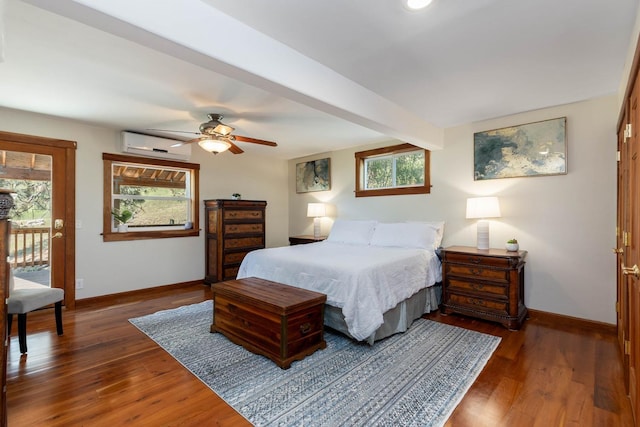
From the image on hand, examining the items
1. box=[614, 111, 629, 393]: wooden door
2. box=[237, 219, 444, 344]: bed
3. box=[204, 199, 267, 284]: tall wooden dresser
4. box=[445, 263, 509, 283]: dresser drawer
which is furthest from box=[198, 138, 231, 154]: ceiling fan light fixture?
box=[614, 111, 629, 393]: wooden door

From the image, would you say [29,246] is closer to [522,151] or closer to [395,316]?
[395,316]

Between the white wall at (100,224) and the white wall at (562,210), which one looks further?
the white wall at (100,224)

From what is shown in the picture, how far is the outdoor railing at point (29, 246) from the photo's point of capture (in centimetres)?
339

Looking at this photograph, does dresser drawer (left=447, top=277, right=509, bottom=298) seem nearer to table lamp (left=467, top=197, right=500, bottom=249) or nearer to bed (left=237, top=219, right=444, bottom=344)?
bed (left=237, top=219, right=444, bottom=344)

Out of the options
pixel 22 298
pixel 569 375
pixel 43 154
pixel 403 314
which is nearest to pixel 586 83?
pixel 569 375

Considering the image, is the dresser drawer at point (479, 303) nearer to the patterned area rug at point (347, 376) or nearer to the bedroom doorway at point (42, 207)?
the patterned area rug at point (347, 376)

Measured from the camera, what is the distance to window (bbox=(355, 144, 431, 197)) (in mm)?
4379

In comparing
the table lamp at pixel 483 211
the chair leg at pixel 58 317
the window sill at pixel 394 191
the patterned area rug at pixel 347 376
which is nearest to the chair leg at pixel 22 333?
the chair leg at pixel 58 317

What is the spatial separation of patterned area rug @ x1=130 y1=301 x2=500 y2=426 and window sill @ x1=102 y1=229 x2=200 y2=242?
1.65 meters

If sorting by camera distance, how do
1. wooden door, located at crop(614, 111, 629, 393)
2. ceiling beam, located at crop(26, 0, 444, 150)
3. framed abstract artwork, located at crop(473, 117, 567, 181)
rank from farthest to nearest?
framed abstract artwork, located at crop(473, 117, 567, 181) → wooden door, located at crop(614, 111, 629, 393) → ceiling beam, located at crop(26, 0, 444, 150)

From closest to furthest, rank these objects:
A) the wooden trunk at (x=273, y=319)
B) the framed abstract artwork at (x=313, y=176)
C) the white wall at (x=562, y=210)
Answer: the wooden trunk at (x=273, y=319) → the white wall at (x=562, y=210) → the framed abstract artwork at (x=313, y=176)

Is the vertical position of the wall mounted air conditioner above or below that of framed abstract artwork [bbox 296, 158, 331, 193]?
above

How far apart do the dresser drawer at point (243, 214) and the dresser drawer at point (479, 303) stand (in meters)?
3.21

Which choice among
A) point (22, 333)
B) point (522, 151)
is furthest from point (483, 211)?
point (22, 333)
